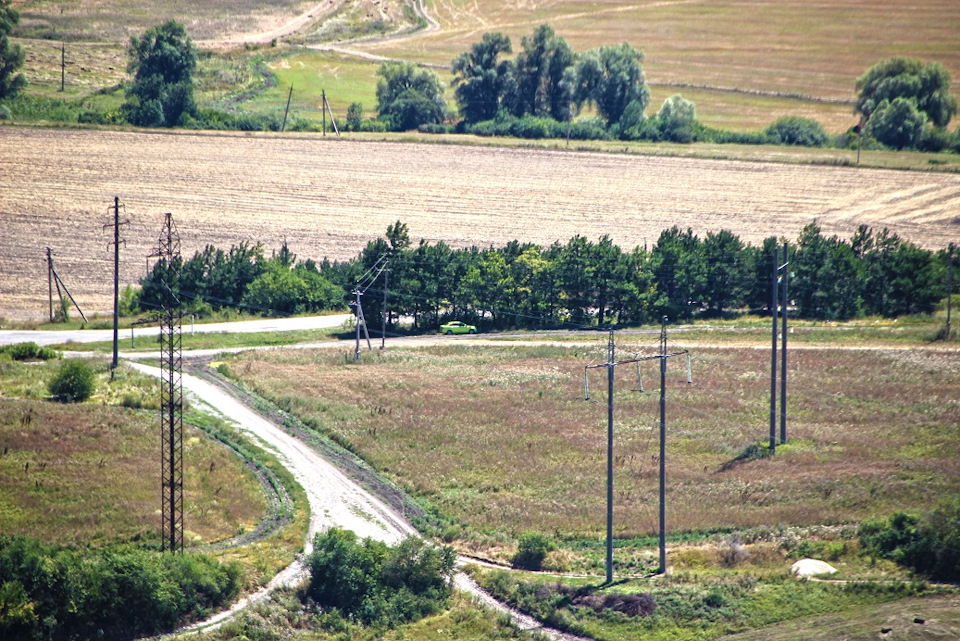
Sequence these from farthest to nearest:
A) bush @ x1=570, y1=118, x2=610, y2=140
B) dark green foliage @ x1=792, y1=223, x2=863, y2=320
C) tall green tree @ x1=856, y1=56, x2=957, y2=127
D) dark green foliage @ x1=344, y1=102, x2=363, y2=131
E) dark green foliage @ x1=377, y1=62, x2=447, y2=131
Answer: dark green foliage @ x1=377, y1=62, x2=447, y2=131 < bush @ x1=570, y1=118, x2=610, y2=140 < dark green foliage @ x1=344, y1=102, x2=363, y2=131 < tall green tree @ x1=856, y1=56, x2=957, y2=127 < dark green foliage @ x1=792, y1=223, x2=863, y2=320

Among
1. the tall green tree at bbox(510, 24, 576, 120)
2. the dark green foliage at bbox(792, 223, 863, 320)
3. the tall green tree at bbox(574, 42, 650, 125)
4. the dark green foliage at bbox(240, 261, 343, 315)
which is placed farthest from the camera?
the tall green tree at bbox(510, 24, 576, 120)

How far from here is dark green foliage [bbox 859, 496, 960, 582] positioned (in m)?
37.8

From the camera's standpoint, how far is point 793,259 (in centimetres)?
7750

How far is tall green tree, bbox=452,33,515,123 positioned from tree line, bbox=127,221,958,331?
5804cm

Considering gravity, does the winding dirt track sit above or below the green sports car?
below

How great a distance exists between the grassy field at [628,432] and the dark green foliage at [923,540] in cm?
247

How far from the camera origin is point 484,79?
13550 cm

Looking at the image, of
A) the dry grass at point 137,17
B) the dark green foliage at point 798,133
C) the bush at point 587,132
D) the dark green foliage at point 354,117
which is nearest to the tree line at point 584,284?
the dark green foliage at point 798,133

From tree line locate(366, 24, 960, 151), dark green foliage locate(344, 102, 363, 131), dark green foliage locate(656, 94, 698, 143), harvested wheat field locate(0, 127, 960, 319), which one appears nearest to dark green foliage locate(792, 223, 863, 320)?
harvested wheat field locate(0, 127, 960, 319)

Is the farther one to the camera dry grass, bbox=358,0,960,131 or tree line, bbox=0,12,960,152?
dry grass, bbox=358,0,960,131

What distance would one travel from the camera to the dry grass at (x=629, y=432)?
145 ft

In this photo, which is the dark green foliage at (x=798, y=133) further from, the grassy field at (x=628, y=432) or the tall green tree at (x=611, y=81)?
the grassy field at (x=628, y=432)

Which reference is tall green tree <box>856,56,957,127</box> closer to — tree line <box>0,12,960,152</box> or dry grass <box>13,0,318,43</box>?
tree line <box>0,12,960,152</box>

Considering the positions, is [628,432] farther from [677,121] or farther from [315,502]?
[677,121]
